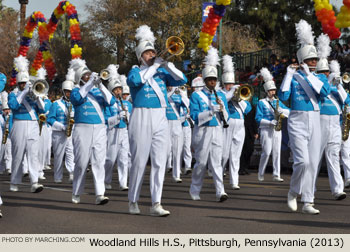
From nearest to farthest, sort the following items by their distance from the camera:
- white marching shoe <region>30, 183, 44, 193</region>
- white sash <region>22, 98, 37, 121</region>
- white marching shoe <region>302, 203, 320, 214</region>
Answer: white marching shoe <region>302, 203, 320, 214</region>
white marching shoe <region>30, 183, 44, 193</region>
white sash <region>22, 98, 37, 121</region>

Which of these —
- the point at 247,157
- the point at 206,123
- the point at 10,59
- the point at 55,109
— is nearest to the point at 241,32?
the point at 10,59

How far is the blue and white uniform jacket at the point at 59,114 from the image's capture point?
16625 millimetres

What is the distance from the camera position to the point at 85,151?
38.5 feet

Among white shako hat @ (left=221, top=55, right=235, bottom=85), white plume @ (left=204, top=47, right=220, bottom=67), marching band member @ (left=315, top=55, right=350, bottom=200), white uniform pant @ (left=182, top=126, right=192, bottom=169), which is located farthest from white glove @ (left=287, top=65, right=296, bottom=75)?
white uniform pant @ (left=182, top=126, right=192, bottom=169)

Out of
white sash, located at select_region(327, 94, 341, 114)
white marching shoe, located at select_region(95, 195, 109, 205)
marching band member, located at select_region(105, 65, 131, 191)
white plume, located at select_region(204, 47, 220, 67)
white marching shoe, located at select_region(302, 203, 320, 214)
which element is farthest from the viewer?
marching band member, located at select_region(105, 65, 131, 191)

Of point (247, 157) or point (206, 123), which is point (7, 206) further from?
point (247, 157)

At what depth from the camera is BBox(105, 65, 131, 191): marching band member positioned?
1476 cm

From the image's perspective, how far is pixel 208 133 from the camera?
12352mm

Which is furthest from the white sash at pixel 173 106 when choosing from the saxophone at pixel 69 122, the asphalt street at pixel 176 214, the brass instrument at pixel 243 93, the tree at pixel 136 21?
the tree at pixel 136 21

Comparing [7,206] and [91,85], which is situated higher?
[91,85]

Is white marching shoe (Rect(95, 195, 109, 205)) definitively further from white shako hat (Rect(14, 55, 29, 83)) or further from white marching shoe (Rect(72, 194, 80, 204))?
white shako hat (Rect(14, 55, 29, 83))

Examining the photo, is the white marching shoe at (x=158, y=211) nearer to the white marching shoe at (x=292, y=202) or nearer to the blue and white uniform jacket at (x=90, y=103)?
the white marching shoe at (x=292, y=202)

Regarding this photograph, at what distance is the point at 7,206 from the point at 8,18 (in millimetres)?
46867

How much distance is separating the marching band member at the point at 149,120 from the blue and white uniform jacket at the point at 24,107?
13.2 feet
